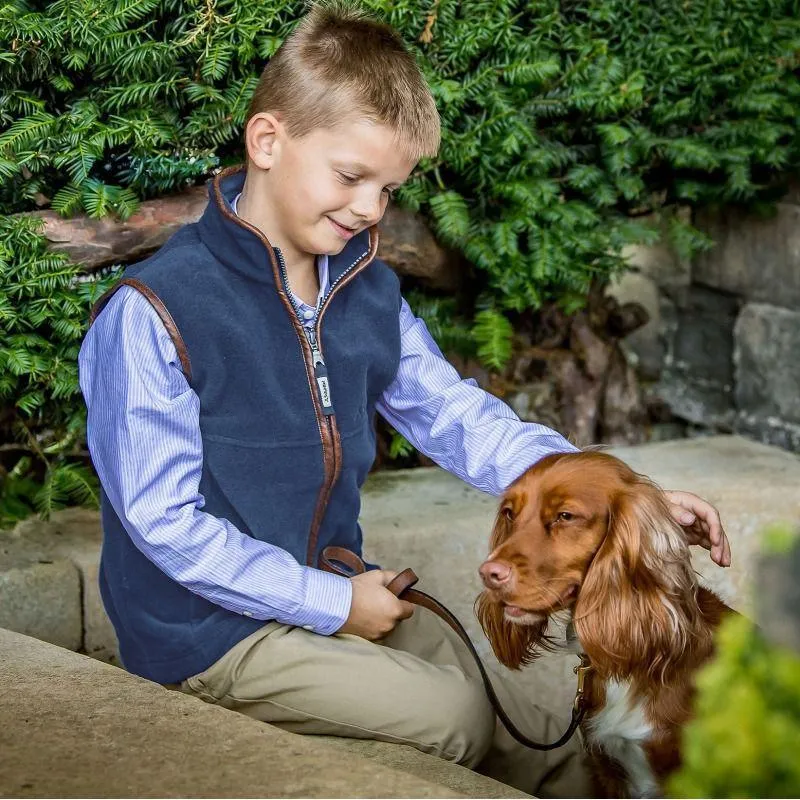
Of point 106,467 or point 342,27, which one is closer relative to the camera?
point 106,467

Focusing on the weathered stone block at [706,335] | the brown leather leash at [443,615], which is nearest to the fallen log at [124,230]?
the brown leather leash at [443,615]

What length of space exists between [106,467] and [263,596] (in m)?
0.40

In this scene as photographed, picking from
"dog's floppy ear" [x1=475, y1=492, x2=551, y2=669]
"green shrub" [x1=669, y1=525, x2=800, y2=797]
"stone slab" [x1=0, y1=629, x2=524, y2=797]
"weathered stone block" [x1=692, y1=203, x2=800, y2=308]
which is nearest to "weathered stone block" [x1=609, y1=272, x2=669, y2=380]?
"weathered stone block" [x1=692, y1=203, x2=800, y2=308]

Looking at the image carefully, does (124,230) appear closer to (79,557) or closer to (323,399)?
(79,557)

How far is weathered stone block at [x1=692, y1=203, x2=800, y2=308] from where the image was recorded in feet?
13.2

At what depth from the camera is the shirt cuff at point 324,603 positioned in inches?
89.8

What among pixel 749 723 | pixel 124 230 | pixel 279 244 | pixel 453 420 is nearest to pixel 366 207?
pixel 279 244

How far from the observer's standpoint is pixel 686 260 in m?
4.38

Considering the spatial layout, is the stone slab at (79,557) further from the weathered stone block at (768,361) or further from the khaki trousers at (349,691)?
the weathered stone block at (768,361)

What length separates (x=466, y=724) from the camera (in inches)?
92.2

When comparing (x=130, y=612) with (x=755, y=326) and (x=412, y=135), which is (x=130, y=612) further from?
(x=755, y=326)

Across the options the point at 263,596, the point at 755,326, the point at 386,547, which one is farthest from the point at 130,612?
the point at 755,326

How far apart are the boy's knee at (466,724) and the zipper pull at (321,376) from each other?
2.07ft

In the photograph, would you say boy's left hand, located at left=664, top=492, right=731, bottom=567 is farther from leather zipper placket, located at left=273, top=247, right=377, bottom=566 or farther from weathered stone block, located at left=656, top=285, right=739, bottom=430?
weathered stone block, located at left=656, top=285, right=739, bottom=430
